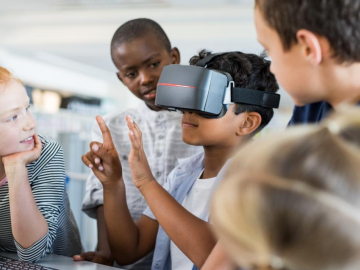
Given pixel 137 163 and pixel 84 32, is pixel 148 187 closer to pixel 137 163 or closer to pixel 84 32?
pixel 137 163

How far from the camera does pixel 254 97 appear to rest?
128 centimetres

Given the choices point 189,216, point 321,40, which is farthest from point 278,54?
point 189,216

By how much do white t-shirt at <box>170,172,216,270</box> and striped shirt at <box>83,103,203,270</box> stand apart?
34cm

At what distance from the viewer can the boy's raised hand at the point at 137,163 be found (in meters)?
1.23

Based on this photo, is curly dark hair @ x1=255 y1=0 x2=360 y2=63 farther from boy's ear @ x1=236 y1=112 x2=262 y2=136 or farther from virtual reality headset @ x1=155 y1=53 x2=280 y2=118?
boy's ear @ x1=236 y1=112 x2=262 y2=136

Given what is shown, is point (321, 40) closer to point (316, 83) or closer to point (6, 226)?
point (316, 83)

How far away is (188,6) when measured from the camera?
5.53m

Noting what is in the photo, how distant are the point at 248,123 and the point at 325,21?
0.66m

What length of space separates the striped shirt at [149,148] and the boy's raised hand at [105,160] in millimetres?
322

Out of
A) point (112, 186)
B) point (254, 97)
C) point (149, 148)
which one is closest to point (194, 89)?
point (254, 97)

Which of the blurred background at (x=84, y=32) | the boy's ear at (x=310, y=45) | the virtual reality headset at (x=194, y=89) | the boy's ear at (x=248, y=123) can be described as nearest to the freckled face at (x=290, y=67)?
the boy's ear at (x=310, y=45)

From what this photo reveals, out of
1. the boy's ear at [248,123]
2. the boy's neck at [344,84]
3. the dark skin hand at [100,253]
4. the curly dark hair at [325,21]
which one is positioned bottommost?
the dark skin hand at [100,253]

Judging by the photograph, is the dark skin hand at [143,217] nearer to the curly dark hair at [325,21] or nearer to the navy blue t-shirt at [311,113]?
the navy blue t-shirt at [311,113]

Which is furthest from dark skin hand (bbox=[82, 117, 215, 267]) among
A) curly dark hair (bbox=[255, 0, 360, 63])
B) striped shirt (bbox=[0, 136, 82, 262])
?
curly dark hair (bbox=[255, 0, 360, 63])
